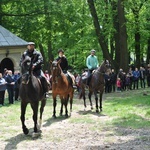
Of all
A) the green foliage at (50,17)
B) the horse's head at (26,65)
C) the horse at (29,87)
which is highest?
the green foliage at (50,17)

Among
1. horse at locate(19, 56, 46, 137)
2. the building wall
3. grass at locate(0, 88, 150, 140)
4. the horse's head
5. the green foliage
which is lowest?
grass at locate(0, 88, 150, 140)

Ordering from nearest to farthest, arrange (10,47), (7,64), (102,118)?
(102,118) < (10,47) < (7,64)

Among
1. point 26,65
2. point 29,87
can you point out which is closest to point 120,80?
point 29,87

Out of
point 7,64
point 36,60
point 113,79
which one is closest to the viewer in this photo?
point 36,60

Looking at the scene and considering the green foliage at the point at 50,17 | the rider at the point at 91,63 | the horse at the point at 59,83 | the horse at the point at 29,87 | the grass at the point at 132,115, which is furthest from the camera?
the green foliage at the point at 50,17

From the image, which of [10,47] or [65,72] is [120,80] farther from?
[65,72]

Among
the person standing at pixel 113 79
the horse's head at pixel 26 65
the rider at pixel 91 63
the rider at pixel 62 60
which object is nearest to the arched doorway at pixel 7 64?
the person standing at pixel 113 79

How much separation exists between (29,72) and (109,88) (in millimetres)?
18031

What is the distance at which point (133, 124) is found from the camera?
1215 cm

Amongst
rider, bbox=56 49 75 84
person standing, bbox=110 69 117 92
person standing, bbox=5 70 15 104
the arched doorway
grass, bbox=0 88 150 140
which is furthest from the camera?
the arched doorway

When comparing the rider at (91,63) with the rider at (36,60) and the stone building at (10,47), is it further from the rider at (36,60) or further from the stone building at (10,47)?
the stone building at (10,47)

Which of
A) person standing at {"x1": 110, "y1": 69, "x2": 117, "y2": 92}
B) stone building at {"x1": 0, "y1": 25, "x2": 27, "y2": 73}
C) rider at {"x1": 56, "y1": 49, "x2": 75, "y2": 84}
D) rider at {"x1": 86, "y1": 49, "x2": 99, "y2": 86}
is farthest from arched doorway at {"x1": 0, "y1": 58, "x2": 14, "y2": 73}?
rider at {"x1": 56, "y1": 49, "x2": 75, "y2": 84}

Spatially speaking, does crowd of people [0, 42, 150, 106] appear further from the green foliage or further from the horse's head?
the green foliage

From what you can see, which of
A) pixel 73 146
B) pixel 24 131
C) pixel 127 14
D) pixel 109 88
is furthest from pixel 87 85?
pixel 127 14
